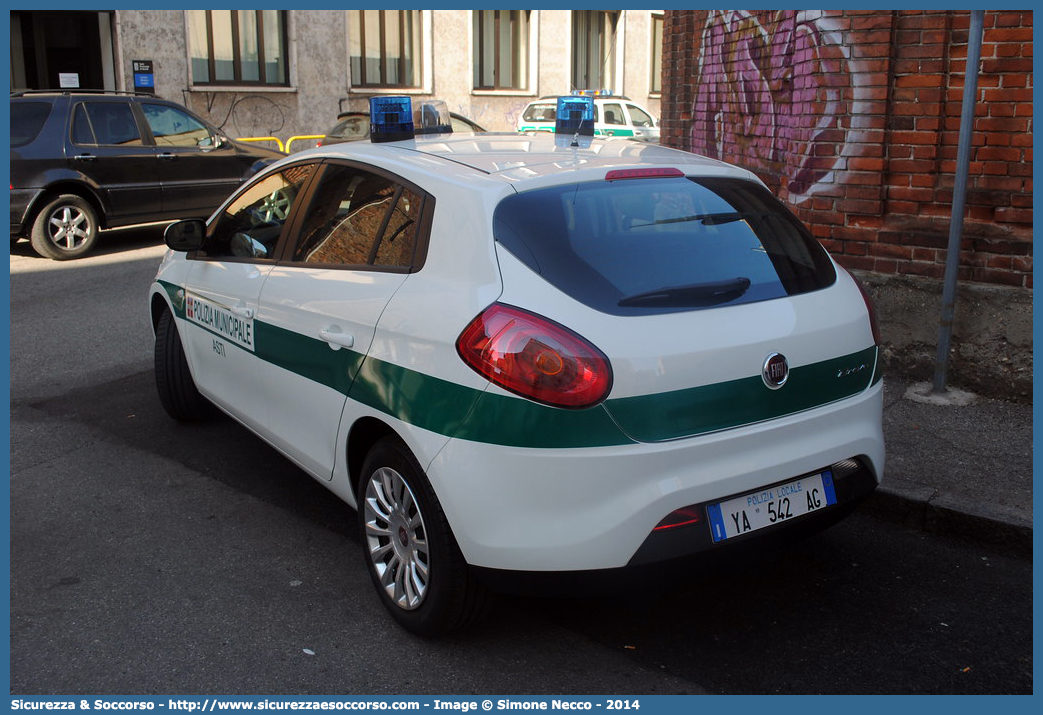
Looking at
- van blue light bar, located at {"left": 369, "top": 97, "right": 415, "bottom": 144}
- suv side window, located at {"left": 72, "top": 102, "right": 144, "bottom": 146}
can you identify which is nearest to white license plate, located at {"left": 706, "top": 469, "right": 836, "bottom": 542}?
van blue light bar, located at {"left": 369, "top": 97, "right": 415, "bottom": 144}

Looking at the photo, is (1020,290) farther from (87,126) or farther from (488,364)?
(87,126)

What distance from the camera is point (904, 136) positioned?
6.02 metres

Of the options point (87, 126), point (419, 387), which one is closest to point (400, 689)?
point (419, 387)

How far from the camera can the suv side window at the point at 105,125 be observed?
11.5 metres

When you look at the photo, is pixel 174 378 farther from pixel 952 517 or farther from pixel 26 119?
pixel 26 119

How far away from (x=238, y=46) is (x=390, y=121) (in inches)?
800

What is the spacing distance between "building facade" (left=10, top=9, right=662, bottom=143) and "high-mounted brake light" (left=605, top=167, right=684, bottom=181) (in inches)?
754

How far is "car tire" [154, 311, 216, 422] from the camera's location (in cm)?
543

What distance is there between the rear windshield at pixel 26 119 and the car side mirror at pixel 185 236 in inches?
299

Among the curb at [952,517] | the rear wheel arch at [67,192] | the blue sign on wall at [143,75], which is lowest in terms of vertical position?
the curb at [952,517]

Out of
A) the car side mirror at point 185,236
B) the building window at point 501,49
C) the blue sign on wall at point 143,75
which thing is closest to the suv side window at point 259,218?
the car side mirror at point 185,236

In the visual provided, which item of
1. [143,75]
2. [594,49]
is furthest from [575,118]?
[594,49]

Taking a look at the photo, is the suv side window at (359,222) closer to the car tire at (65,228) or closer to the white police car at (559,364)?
the white police car at (559,364)

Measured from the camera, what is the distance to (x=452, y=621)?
3289 millimetres
